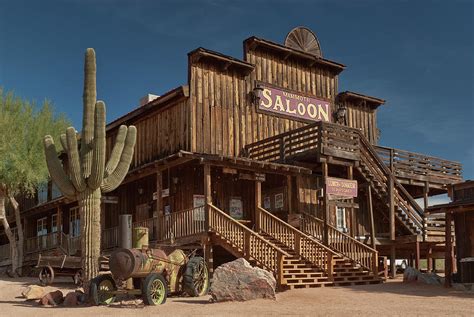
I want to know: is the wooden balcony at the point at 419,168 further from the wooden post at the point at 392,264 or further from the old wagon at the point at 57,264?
the old wagon at the point at 57,264

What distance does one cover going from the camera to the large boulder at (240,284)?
14.4 meters

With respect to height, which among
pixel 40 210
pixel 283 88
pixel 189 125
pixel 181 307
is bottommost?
pixel 181 307

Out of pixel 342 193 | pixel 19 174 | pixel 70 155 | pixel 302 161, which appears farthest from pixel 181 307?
pixel 19 174

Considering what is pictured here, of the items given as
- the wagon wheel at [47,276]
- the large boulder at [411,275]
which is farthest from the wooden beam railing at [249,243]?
the wagon wheel at [47,276]

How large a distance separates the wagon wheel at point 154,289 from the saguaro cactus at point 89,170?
2.44 m

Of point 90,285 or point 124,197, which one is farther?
point 124,197

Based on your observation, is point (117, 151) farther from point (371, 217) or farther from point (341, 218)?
point (341, 218)

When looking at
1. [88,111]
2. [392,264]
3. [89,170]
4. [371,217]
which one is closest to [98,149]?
[89,170]

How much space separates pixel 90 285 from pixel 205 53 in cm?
1150

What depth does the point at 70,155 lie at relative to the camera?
16.7 metres

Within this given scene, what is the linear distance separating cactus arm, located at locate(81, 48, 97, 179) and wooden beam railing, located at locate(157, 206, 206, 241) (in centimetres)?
471

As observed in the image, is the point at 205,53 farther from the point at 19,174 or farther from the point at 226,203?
the point at 19,174

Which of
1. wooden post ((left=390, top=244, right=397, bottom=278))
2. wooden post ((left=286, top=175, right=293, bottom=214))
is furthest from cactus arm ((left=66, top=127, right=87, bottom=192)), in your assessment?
wooden post ((left=390, top=244, right=397, bottom=278))

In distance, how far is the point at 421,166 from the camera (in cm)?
2739
